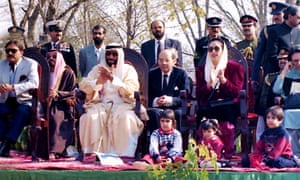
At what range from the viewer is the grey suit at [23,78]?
31.4ft

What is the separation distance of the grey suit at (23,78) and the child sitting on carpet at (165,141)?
1.54 m

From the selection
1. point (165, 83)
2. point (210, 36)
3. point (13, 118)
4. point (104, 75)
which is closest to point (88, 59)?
point (104, 75)

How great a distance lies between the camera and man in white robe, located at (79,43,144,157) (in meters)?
9.39

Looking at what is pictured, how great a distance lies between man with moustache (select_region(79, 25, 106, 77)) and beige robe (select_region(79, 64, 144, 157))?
850 millimetres

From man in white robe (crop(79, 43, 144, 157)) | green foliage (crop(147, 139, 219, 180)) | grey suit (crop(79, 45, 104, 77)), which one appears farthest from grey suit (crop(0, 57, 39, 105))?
green foliage (crop(147, 139, 219, 180))

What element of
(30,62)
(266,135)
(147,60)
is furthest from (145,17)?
Answer: (266,135)

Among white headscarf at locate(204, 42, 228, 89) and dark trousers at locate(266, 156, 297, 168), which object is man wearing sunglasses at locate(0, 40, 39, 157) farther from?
dark trousers at locate(266, 156, 297, 168)

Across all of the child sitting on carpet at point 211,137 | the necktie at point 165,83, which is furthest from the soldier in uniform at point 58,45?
the child sitting on carpet at point 211,137

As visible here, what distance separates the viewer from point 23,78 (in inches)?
384

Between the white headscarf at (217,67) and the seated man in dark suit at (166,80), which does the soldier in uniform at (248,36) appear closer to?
the white headscarf at (217,67)

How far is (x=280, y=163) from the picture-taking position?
839cm

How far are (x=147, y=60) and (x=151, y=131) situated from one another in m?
1.43

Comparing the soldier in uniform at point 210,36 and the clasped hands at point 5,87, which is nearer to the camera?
the clasped hands at point 5,87

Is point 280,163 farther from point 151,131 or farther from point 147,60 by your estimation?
point 147,60
